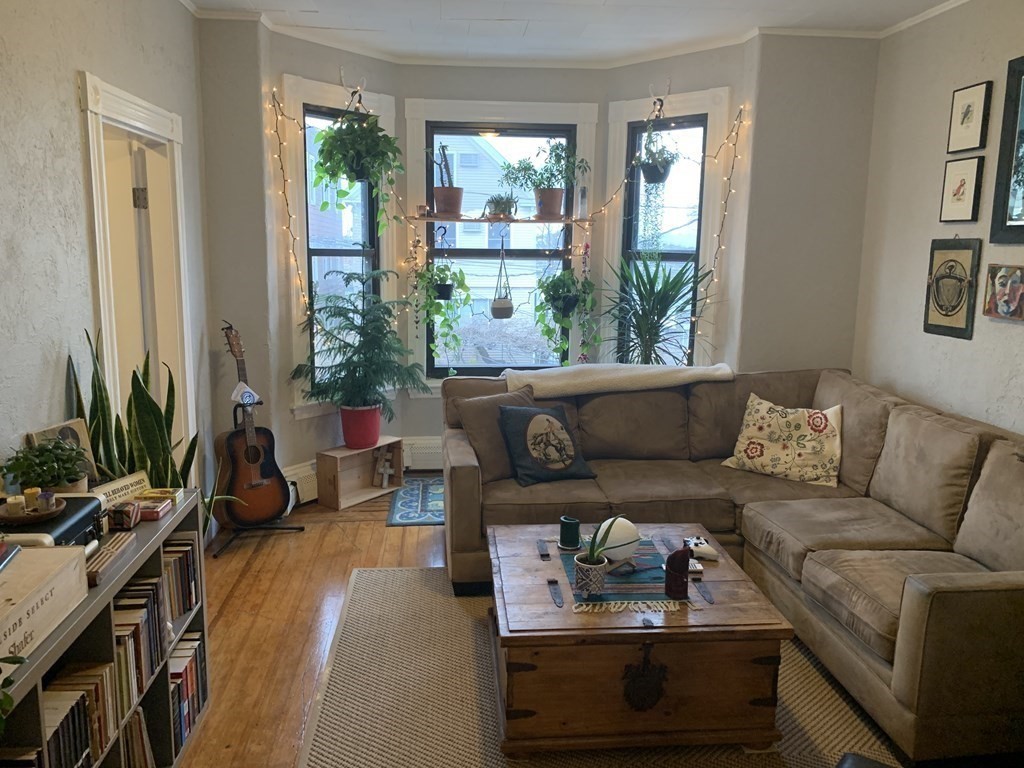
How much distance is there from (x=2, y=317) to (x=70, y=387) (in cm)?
40

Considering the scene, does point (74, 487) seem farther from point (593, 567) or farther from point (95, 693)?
point (593, 567)

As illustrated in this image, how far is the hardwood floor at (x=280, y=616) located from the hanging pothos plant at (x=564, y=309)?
1513 millimetres

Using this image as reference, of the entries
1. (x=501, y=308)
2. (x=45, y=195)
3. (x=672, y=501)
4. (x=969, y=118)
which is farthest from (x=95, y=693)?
(x=969, y=118)

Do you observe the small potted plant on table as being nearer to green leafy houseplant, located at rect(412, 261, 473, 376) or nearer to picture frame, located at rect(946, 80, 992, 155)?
green leafy houseplant, located at rect(412, 261, 473, 376)

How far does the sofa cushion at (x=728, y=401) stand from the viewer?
3.88 metres

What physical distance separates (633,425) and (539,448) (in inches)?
24.7

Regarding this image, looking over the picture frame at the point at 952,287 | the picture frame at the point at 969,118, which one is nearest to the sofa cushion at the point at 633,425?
the picture frame at the point at 952,287

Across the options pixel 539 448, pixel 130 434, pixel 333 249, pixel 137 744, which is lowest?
pixel 137 744

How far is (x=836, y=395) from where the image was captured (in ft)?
12.2

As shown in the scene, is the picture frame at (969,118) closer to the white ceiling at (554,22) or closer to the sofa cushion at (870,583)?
the white ceiling at (554,22)

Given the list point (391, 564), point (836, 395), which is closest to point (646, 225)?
point (836, 395)

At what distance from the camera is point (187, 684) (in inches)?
91.0

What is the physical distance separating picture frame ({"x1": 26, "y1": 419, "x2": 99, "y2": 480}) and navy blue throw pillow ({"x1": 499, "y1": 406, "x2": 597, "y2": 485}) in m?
1.71

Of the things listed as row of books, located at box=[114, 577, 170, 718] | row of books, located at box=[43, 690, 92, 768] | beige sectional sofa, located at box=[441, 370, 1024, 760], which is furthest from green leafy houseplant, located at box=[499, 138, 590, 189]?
row of books, located at box=[43, 690, 92, 768]
